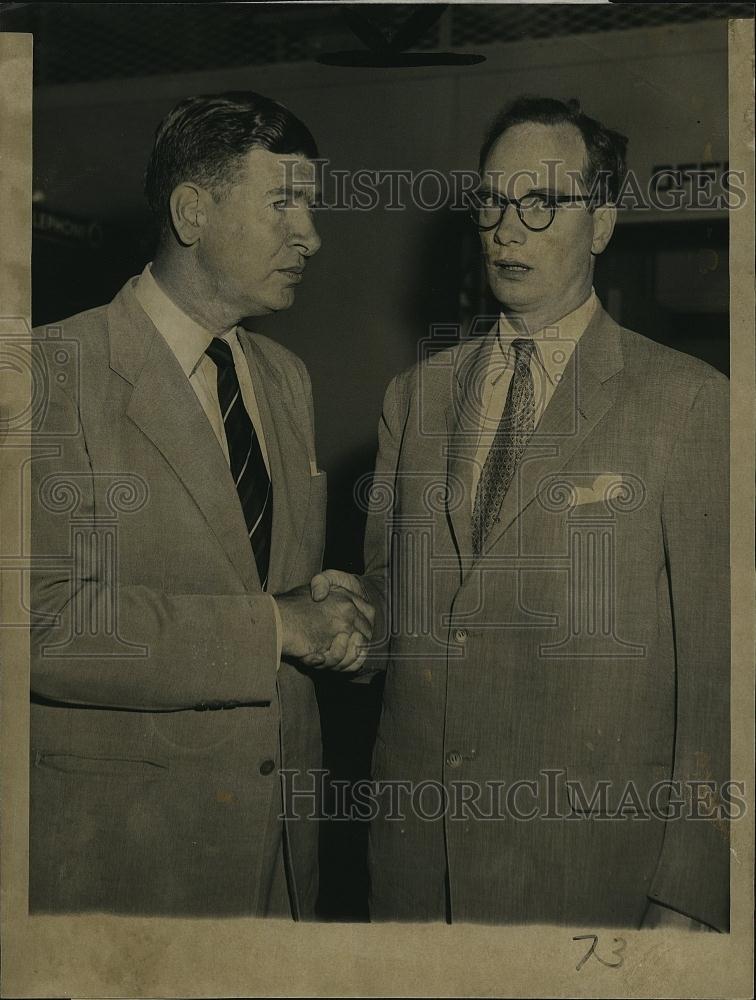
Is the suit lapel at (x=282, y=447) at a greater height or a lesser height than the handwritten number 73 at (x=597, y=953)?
greater

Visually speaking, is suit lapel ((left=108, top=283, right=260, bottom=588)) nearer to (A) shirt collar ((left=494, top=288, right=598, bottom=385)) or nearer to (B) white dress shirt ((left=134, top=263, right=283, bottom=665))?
(B) white dress shirt ((left=134, top=263, right=283, bottom=665))

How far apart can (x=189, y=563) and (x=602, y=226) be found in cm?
94

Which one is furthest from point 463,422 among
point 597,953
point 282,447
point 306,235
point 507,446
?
point 597,953

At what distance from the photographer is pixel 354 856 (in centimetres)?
203

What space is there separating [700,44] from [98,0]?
112 centimetres

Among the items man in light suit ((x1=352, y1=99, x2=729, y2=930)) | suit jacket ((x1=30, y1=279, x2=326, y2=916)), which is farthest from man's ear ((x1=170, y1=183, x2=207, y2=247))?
man in light suit ((x1=352, y1=99, x2=729, y2=930))

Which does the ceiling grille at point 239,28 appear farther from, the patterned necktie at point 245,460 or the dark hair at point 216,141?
the patterned necktie at point 245,460

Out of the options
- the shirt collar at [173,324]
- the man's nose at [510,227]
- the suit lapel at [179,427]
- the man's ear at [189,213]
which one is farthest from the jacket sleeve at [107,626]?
the man's nose at [510,227]

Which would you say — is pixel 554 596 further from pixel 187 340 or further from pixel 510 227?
pixel 187 340

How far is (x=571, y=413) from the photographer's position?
196 centimetres

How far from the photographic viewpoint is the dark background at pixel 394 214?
6.52ft

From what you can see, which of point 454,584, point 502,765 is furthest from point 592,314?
point 502,765

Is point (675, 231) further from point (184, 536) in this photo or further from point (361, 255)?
point (184, 536)

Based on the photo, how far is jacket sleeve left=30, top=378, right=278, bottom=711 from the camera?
1.95m
